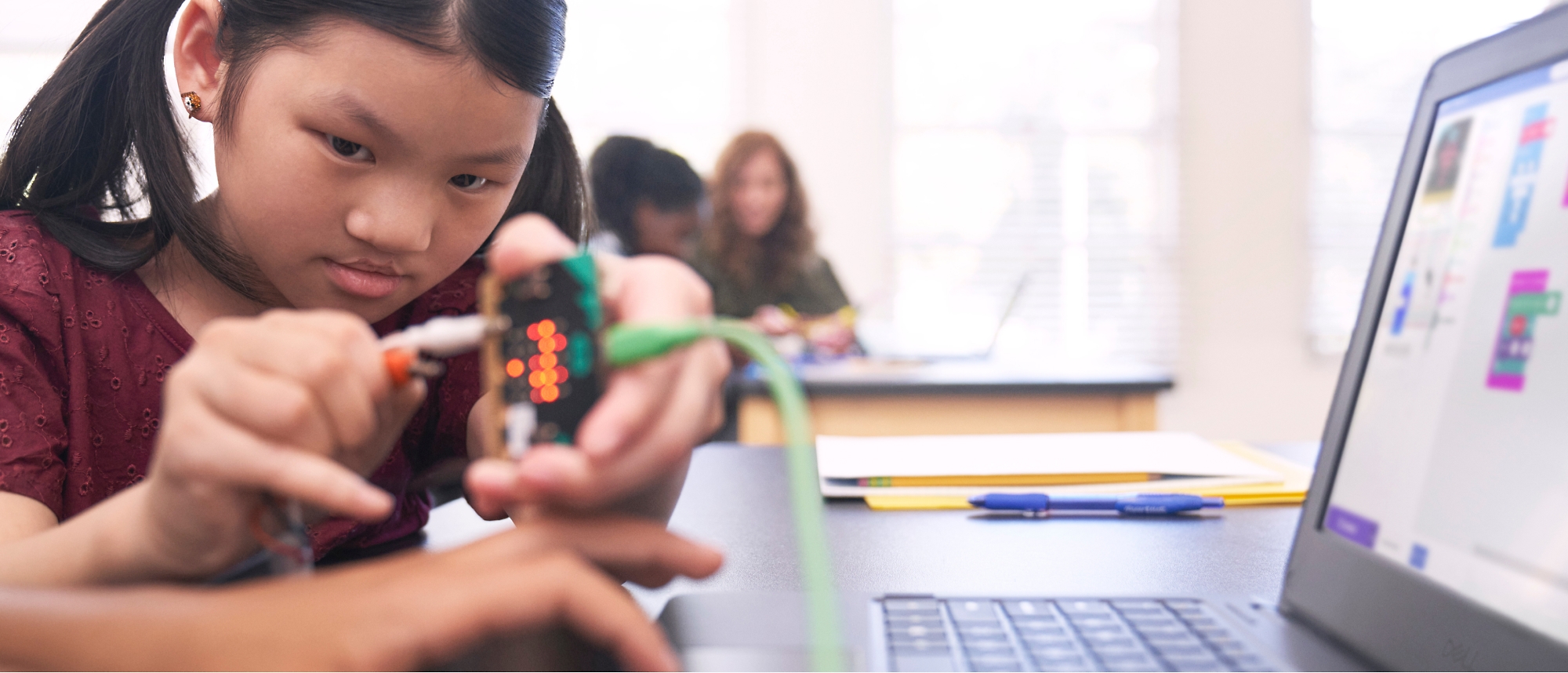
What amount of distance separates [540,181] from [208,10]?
267 millimetres

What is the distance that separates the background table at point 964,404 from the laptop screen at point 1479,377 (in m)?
1.01

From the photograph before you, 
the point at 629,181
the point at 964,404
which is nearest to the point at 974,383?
the point at 964,404

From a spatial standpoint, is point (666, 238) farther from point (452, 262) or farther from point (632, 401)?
point (632, 401)

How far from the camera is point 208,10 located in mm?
593

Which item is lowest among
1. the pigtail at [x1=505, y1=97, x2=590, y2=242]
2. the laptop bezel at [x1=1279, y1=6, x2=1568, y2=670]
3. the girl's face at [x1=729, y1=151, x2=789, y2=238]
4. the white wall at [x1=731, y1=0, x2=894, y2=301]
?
the laptop bezel at [x1=1279, y1=6, x2=1568, y2=670]

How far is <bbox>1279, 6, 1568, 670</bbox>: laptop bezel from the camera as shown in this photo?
280 mm

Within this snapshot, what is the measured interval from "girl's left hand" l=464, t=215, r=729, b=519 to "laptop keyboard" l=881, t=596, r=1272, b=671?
0.37 ft

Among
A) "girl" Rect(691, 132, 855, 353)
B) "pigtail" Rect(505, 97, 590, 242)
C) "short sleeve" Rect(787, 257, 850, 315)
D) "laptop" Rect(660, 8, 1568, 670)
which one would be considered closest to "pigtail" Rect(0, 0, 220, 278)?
"pigtail" Rect(505, 97, 590, 242)

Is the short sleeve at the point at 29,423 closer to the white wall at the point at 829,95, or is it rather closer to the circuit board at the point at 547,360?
the circuit board at the point at 547,360

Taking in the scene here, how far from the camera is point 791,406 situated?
0.25 m

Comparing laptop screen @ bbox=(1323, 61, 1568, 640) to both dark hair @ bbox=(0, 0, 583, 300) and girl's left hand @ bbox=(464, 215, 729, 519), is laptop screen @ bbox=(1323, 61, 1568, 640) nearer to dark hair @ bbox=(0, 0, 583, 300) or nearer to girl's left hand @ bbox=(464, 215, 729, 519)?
girl's left hand @ bbox=(464, 215, 729, 519)

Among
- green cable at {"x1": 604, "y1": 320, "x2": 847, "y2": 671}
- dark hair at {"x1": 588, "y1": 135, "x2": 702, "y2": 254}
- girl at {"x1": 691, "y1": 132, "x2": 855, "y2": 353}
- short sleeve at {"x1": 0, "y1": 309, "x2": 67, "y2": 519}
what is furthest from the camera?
girl at {"x1": 691, "y1": 132, "x2": 855, "y2": 353}

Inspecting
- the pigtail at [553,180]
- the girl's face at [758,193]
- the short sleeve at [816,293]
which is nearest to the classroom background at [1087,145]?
the short sleeve at [816,293]

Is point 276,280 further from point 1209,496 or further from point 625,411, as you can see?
point 1209,496
